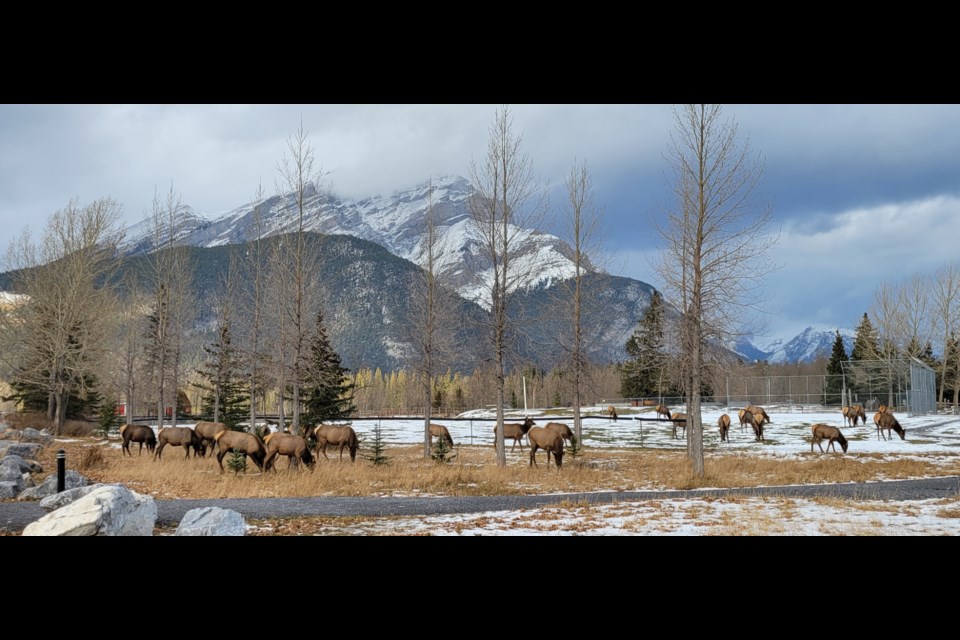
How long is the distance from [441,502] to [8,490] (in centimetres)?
865

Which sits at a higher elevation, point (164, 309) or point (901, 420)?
point (164, 309)

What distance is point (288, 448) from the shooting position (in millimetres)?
18719

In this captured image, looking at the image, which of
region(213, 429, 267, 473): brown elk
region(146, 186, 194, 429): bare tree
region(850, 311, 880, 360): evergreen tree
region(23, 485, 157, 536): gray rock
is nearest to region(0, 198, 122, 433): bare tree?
region(146, 186, 194, 429): bare tree

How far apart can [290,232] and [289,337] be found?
384 cm

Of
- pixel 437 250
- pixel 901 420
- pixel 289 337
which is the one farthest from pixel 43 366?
pixel 901 420

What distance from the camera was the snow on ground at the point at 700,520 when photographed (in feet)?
29.8

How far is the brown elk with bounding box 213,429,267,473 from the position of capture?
18.5 meters

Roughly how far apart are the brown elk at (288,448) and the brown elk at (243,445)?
189mm

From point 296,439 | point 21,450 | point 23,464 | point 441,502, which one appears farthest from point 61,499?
point 21,450

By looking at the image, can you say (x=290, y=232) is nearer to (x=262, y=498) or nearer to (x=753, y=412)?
(x=262, y=498)

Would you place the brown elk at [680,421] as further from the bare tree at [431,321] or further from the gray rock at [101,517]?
the gray rock at [101,517]

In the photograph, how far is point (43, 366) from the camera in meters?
33.6

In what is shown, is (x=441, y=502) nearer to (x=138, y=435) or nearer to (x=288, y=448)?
(x=288, y=448)

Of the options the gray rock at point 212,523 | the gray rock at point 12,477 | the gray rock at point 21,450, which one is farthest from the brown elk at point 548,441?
the gray rock at point 21,450
